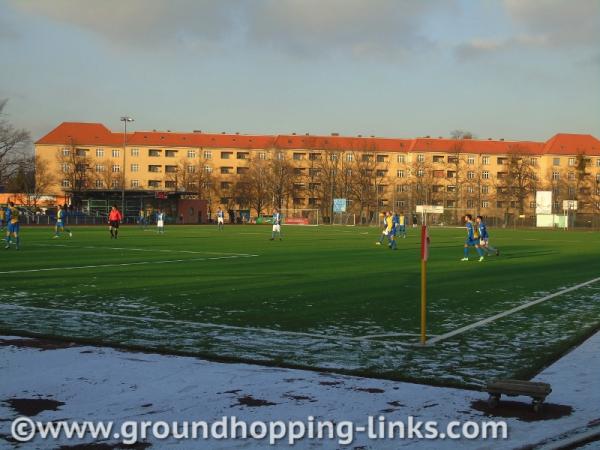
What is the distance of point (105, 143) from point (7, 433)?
415ft

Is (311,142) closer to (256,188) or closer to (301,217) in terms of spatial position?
(256,188)

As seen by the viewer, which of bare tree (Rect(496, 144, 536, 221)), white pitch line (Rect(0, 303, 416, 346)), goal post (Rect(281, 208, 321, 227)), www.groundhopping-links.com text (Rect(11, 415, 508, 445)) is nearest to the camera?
www.groundhopping-links.com text (Rect(11, 415, 508, 445))

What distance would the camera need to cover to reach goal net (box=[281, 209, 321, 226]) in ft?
313

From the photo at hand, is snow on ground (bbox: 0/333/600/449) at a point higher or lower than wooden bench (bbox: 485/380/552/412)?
lower

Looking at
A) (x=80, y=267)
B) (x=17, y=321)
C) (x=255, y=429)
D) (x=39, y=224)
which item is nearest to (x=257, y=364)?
(x=255, y=429)

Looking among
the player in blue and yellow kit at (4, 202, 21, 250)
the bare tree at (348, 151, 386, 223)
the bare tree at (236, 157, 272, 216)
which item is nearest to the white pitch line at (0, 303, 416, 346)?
the player in blue and yellow kit at (4, 202, 21, 250)

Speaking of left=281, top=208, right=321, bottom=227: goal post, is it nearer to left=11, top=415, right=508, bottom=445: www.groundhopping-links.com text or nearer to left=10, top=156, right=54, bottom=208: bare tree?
left=10, top=156, right=54, bottom=208: bare tree

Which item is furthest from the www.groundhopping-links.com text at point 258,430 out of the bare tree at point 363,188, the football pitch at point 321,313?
the bare tree at point 363,188

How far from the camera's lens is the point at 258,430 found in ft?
16.9

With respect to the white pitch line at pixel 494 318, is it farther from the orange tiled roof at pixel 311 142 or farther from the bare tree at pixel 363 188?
the orange tiled roof at pixel 311 142

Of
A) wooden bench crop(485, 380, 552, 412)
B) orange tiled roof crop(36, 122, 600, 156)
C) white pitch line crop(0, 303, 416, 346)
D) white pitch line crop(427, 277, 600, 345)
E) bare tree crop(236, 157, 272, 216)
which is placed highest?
orange tiled roof crop(36, 122, 600, 156)

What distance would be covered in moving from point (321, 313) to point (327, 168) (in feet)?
354

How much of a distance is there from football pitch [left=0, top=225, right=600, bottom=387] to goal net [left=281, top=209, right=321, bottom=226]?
7380 cm

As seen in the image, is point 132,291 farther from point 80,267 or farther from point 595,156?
point 595,156
